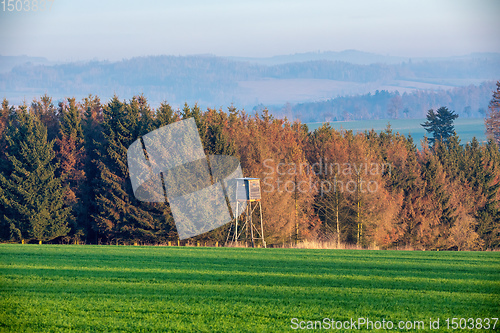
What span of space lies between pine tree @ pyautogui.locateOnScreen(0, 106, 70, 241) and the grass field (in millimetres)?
23484

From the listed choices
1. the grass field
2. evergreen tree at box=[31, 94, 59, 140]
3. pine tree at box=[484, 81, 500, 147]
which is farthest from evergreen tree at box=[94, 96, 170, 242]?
pine tree at box=[484, 81, 500, 147]

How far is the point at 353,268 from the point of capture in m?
22.2

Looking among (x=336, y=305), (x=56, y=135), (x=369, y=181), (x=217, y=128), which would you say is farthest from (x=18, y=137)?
(x=336, y=305)

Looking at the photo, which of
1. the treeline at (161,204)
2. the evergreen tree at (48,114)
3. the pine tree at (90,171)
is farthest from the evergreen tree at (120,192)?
the evergreen tree at (48,114)

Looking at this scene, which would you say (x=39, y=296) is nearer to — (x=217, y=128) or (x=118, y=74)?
(x=217, y=128)

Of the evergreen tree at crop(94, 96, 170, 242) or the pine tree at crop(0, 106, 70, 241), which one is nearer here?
the pine tree at crop(0, 106, 70, 241)

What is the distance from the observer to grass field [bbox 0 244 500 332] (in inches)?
495

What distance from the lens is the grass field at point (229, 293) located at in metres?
12.6

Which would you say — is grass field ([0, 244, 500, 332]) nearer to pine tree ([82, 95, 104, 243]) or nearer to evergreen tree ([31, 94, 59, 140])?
pine tree ([82, 95, 104, 243])

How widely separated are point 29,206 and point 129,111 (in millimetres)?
12264

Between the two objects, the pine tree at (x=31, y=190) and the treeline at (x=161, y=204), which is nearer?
the pine tree at (x=31, y=190)

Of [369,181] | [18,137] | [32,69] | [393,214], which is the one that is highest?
[32,69]

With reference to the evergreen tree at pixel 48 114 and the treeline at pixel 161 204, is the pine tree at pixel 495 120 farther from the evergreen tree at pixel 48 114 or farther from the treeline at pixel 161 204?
the evergreen tree at pixel 48 114

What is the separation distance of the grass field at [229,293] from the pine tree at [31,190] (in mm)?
23484
